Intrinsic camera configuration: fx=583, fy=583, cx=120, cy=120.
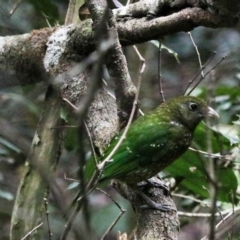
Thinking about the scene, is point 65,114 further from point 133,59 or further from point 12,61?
point 133,59

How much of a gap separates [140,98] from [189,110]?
158 centimetres

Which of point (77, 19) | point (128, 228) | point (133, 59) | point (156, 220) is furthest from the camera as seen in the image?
point (133, 59)

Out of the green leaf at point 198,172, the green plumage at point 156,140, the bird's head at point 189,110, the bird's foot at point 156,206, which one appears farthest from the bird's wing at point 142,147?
the bird's foot at point 156,206

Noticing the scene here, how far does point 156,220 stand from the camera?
245cm

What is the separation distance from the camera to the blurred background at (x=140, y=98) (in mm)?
3191

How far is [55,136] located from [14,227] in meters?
0.51

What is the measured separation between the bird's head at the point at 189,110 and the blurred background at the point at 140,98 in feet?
0.27

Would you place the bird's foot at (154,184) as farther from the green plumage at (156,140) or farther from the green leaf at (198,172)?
the green leaf at (198,172)

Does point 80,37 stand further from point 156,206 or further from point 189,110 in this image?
point 156,206

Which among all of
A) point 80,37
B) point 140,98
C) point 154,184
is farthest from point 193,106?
point 140,98

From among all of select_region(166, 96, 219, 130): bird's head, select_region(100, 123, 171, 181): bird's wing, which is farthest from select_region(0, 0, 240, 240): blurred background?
select_region(100, 123, 171, 181): bird's wing

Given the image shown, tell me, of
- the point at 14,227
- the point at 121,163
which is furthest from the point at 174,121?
the point at 14,227

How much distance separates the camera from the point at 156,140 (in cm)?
298

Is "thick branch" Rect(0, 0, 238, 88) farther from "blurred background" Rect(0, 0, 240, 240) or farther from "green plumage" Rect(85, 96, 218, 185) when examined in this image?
"green plumage" Rect(85, 96, 218, 185)
